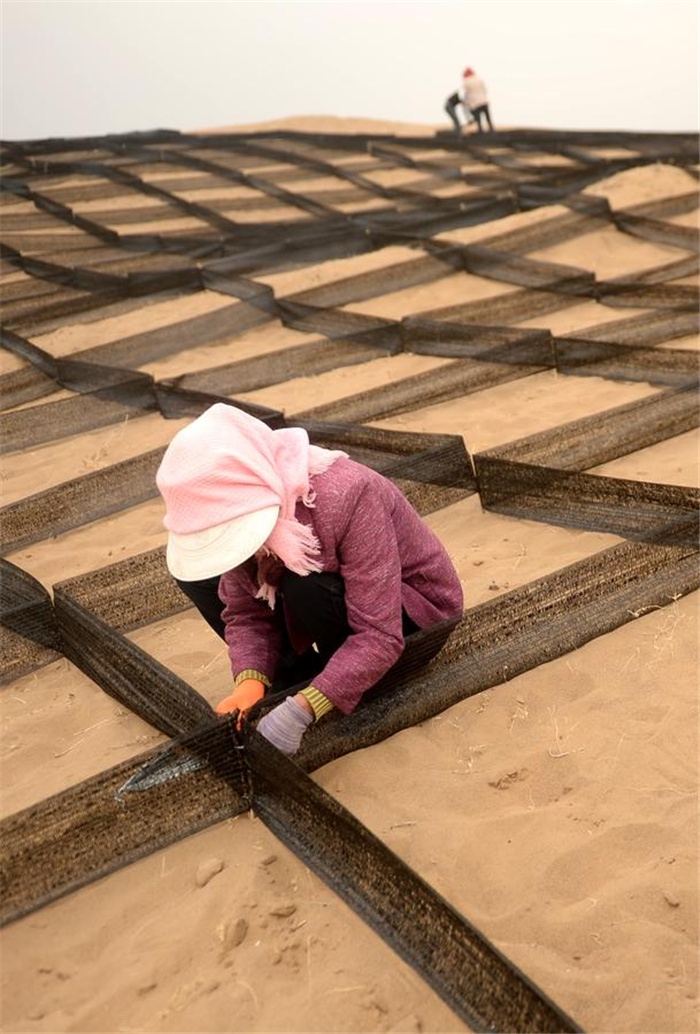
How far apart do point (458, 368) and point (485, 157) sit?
8.15 metres

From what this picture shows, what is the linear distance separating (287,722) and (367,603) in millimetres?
308

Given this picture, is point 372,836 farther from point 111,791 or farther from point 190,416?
point 190,416

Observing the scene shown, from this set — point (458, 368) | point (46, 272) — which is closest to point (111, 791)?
point (458, 368)

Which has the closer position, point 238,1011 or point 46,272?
point 238,1011

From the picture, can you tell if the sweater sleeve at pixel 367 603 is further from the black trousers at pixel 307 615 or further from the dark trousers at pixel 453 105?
the dark trousers at pixel 453 105

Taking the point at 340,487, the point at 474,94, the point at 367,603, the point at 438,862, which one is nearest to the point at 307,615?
the point at 367,603

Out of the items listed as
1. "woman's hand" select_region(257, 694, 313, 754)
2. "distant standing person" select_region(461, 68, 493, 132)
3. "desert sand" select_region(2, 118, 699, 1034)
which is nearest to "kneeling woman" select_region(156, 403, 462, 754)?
"woman's hand" select_region(257, 694, 313, 754)

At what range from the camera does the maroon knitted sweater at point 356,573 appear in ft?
6.99

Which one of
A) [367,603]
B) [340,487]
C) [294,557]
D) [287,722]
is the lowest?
[287,722]

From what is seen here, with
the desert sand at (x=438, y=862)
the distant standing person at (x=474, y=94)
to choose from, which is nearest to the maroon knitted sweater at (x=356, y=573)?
the desert sand at (x=438, y=862)

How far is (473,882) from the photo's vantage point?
2.00 meters

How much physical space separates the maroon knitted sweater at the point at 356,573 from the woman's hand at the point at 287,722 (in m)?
0.06

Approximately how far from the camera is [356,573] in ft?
7.08

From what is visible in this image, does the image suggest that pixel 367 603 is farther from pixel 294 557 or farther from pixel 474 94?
pixel 474 94
